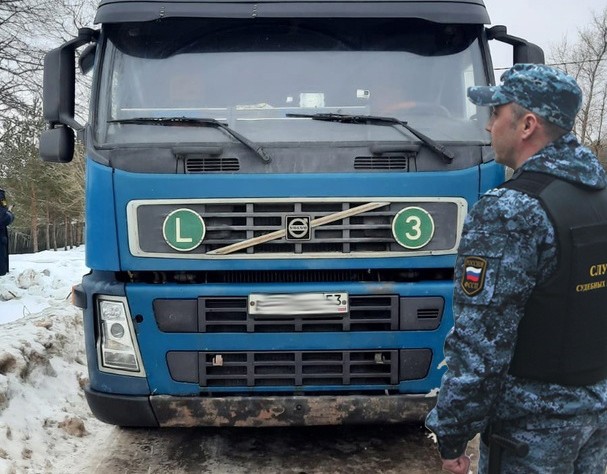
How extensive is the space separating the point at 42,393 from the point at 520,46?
4440 millimetres

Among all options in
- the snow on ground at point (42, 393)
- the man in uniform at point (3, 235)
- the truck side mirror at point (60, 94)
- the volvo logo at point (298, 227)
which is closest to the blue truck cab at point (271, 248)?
the volvo logo at point (298, 227)

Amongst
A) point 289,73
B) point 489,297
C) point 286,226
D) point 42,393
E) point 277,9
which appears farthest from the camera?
point 42,393

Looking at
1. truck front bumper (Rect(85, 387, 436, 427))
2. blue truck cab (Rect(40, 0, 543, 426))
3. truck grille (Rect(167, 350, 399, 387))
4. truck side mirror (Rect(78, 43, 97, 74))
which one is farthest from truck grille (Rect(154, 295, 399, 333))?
truck side mirror (Rect(78, 43, 97, 74))

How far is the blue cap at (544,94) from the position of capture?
1919 millimetres

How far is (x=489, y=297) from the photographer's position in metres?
1.87

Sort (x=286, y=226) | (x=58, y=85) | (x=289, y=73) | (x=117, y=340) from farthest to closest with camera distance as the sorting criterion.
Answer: (x=58, y=85), (x=289, y=73), (x=117, y=340), (x=286, y=226)

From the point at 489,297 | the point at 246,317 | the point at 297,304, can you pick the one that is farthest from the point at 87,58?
the point at 489,297

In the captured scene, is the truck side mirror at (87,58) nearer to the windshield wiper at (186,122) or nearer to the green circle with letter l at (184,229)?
the windshield wiper at (186,122)

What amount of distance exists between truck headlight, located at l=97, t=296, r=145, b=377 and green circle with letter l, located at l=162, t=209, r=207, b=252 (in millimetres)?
461

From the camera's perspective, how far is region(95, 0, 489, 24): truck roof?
12.2ft

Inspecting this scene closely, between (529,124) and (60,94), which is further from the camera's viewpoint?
(60,94)

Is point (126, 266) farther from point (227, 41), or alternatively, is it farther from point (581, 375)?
point (581, 375)

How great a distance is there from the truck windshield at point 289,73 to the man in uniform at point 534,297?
1.78 metres

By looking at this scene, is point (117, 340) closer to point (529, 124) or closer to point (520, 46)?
point (529, 124)
